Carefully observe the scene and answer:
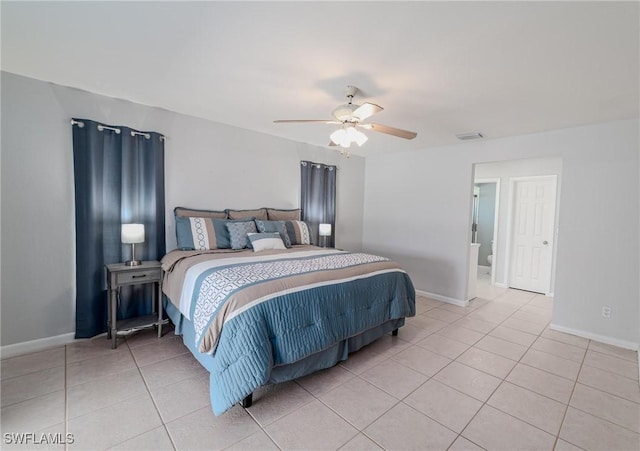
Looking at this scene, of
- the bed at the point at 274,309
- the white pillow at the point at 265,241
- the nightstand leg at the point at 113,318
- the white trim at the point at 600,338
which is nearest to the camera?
the bed at the point at 274,309

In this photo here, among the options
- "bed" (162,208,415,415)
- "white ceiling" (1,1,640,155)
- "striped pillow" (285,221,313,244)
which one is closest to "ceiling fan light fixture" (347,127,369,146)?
"white ceiling" (1,1,640,155)

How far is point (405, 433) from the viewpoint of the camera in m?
1.79

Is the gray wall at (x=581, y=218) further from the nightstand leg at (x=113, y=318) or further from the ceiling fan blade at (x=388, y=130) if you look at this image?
the nightstand leg at (x=113, y=318)

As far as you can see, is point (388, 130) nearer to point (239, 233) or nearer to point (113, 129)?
point (239, 233)

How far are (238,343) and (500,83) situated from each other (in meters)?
2.79

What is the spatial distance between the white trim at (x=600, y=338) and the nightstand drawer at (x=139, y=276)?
4578mm

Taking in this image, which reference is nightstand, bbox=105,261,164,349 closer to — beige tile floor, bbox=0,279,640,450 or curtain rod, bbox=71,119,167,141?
beige tile floor, bbox=0,279,640,450

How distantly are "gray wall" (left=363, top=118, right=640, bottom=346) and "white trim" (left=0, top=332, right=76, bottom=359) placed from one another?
4.73 metres

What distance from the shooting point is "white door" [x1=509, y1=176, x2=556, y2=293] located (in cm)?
496

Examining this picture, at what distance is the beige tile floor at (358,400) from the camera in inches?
68.2

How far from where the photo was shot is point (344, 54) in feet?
6.40

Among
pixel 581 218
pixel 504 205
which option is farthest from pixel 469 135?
pixel 504 205

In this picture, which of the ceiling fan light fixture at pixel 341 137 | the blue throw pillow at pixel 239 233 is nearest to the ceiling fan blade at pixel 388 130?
the ceiling fan light fixture at pixel 341 137

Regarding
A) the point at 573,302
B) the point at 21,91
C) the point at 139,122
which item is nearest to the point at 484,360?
the point at 573,302
